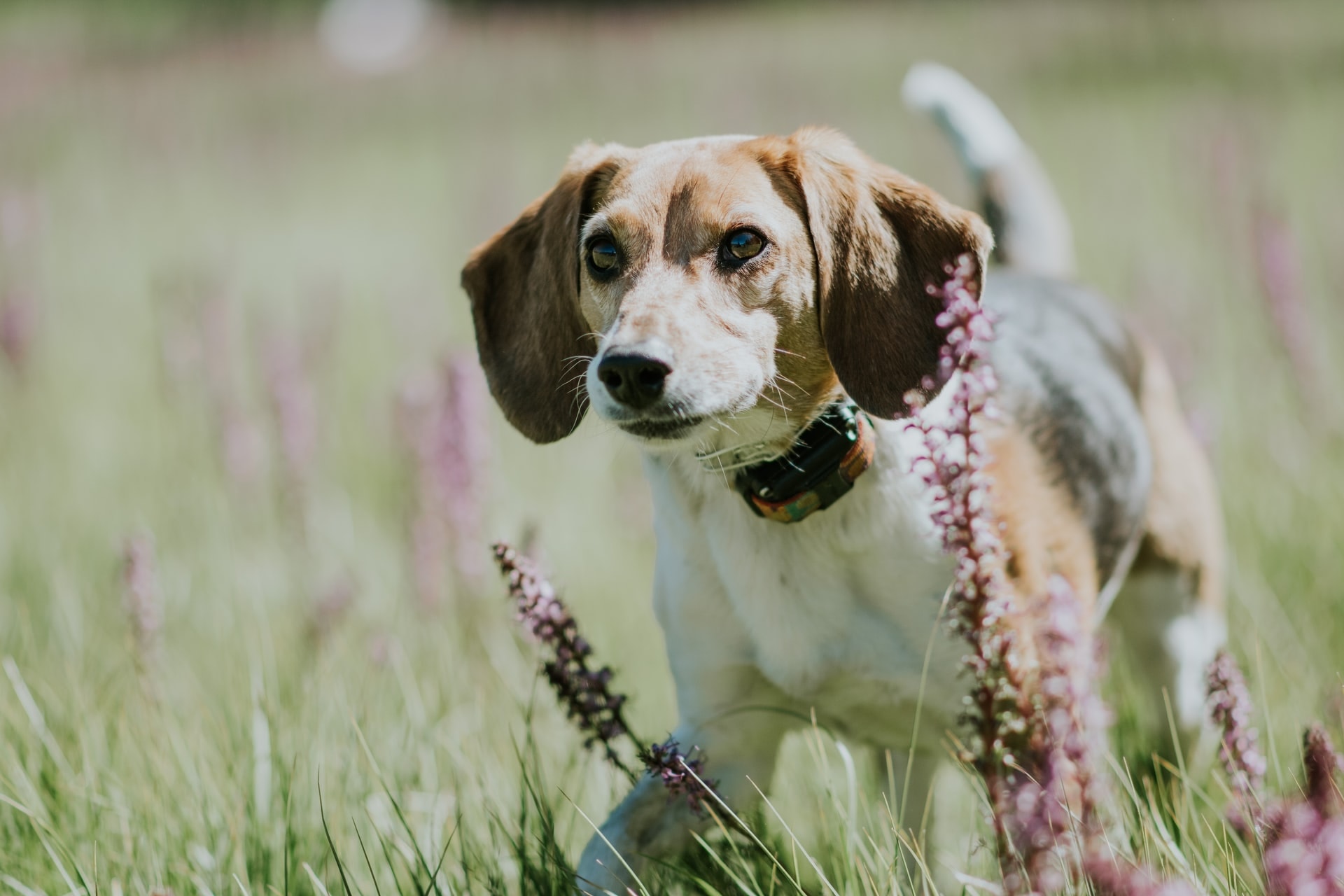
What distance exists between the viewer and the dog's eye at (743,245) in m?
2.44

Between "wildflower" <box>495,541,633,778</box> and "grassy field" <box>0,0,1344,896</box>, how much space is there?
1.03ft

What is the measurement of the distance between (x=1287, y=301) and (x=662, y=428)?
3.36 meters

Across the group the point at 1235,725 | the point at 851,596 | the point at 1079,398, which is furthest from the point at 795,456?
the point at 1079,398

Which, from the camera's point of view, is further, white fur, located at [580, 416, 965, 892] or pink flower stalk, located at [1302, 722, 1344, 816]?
white fur, located at [580, 416, 965, 892]

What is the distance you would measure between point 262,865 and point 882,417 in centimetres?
149

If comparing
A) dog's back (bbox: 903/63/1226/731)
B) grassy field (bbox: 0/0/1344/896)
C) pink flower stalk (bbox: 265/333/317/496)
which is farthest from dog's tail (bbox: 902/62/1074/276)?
pink flower stalk (bbox: 265/333/317/496)

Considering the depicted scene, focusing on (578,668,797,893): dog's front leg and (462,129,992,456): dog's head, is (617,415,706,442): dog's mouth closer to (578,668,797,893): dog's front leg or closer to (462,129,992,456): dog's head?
(462,129,992,456): dog's head

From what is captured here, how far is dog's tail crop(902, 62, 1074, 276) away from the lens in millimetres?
4105

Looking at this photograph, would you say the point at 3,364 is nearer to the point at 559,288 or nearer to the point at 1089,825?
the point at 559,288

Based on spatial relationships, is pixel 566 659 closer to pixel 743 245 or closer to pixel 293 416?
pixel 743 245

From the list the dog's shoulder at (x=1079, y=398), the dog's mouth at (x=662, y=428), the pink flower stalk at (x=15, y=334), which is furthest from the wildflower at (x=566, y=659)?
the pink flower stalk at (x=15, y=334)

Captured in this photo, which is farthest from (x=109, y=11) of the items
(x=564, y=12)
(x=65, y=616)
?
(x=65, y=616)

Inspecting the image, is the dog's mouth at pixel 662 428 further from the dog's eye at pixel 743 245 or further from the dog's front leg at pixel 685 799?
the dog's front leg at pixel 685 799

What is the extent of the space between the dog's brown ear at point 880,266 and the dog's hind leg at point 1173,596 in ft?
4.43
